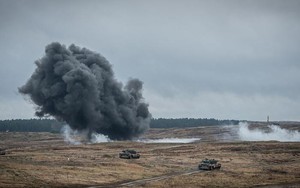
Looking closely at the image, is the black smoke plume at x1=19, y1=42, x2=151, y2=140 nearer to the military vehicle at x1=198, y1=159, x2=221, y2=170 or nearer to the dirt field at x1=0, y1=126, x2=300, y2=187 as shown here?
the dirt field at x1=0, y1=126, x2=300, y2=187

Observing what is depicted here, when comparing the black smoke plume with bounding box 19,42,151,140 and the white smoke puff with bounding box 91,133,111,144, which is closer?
the black smoke plume with bounding box 19,42,151,140

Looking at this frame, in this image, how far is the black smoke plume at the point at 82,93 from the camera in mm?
134625

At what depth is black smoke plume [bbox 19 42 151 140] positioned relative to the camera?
135 metres

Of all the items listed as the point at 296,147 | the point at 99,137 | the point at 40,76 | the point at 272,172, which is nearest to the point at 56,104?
the point at 40,76

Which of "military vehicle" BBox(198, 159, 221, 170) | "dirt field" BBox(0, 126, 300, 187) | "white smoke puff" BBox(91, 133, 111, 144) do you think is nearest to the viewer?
"dirt field" BBox(0, 126, 300, 187)

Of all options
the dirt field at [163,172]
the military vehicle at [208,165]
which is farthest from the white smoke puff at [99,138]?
the military vehicle at [208,165]

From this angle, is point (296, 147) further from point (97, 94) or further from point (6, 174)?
point (6, 174)

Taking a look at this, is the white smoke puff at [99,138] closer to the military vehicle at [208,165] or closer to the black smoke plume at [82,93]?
the black smoke plume at [82,93]

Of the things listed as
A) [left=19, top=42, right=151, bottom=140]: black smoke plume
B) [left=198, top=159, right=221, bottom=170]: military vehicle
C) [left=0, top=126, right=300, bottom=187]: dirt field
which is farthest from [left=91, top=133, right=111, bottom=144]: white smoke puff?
[left=198, top=159, right=221, bottom=170]: military vehicle

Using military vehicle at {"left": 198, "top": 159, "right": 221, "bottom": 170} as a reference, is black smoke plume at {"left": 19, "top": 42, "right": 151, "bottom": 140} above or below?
above

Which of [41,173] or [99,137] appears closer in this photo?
[41,173]

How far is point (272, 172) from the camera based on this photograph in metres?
70.8

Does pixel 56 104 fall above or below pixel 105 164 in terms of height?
above

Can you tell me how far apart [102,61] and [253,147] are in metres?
68.3
